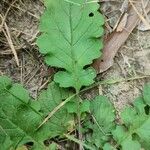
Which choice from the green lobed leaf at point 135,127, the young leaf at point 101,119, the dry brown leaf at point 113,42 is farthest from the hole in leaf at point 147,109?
the dry brown leaf at point 113,42

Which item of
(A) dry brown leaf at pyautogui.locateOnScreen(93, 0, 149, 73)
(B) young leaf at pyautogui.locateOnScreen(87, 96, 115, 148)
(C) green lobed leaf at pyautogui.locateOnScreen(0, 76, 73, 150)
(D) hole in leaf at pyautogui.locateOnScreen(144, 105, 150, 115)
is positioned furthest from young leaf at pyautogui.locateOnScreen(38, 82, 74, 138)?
(D) hole in leaf at pyautogui.locateOnScreen(144, 105, 150, 115)

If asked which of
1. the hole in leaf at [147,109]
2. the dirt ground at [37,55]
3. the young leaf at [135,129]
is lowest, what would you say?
the young leaf at [135,129]

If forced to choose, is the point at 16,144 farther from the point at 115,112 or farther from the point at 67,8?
the point at 67,8

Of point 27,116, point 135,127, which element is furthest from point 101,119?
point 27,116

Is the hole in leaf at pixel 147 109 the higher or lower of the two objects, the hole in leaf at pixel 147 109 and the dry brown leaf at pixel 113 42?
the lower

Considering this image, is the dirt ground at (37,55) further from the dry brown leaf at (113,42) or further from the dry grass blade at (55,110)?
the dry grass blade at (55,110)
